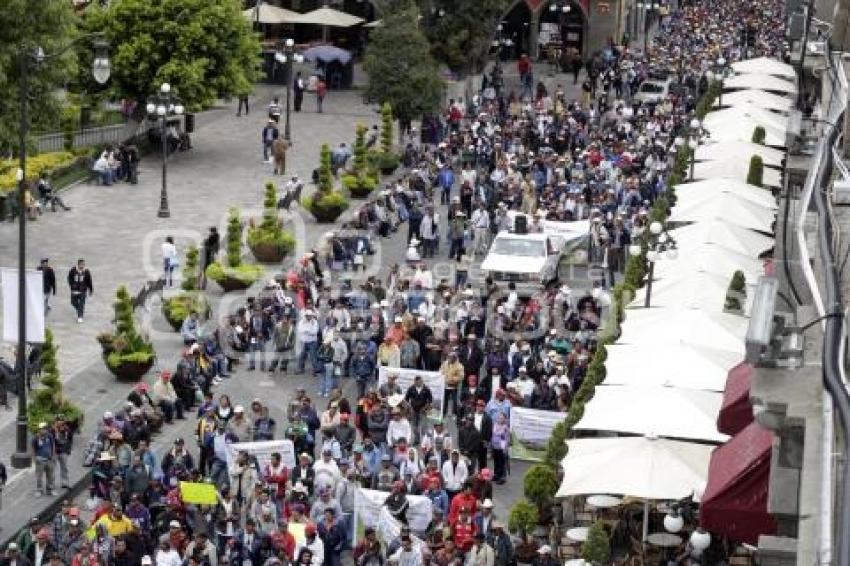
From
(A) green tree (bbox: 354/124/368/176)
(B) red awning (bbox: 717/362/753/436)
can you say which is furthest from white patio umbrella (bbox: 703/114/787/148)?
(B) red awning (bbox: 717/362/753/436)

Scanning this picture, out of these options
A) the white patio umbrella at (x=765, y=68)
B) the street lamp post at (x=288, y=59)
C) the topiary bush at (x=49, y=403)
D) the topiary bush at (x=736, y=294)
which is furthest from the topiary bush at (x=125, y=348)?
the white patio umbrella at (x=765, y=68)

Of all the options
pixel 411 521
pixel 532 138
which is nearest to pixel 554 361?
pixel 411 521

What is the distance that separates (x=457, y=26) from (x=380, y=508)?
40.2 m

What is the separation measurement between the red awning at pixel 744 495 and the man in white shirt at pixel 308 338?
53.9 ft

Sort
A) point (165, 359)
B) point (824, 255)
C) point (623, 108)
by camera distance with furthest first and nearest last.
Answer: point (623, 108) → point (165, 359) → point (824, 255)

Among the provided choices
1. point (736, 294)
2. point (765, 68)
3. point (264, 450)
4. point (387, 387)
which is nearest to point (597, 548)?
point (264, 450)

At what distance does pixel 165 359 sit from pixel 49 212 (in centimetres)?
1315

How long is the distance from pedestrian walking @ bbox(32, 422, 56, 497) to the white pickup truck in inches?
552

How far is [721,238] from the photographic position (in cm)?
3628

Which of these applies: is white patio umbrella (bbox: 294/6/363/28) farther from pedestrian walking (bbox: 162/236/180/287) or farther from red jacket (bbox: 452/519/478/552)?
red jacket (bbox: 452/519/478/552)

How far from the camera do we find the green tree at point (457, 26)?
64.2m

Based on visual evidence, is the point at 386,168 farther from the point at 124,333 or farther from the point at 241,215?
the point at 124,333

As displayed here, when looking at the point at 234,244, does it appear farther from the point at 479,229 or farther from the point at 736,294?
the point at 736,294

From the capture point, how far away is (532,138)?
5628 centimetres
